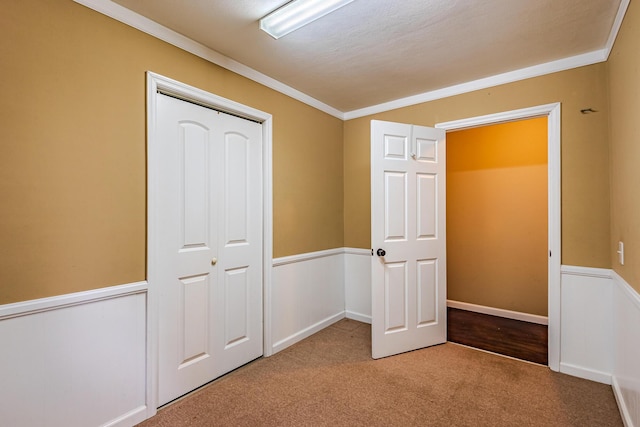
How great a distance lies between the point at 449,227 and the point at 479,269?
66 cm

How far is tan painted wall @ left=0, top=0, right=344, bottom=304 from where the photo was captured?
1.38 metres

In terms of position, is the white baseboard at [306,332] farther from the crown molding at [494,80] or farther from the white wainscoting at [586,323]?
the crown molding at [494,80]

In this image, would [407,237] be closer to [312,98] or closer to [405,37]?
[405,37]

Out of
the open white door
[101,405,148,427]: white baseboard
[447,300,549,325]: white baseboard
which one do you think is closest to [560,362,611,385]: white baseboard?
the open white door

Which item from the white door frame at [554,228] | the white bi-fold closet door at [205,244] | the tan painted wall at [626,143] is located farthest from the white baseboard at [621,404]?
the white bi-fold closet door at [205,244]

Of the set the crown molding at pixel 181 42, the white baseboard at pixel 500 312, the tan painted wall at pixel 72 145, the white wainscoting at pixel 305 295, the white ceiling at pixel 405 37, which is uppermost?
the white ceiling at pixel 405 37

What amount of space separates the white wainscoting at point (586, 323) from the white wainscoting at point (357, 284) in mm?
1747

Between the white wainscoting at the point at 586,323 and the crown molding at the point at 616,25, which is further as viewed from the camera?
the white wainscoting at the point at 586,323

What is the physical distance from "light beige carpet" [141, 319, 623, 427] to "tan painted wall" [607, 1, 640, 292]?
92 centimetres

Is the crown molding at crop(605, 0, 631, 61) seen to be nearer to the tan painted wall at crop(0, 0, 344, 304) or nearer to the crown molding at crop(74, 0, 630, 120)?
the crown molding at crop(74, 0, 630, 120)

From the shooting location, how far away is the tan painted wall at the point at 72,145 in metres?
1.38

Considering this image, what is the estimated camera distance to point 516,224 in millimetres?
3602

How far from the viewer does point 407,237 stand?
269cm

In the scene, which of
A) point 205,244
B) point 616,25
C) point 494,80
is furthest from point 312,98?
point 616,25
